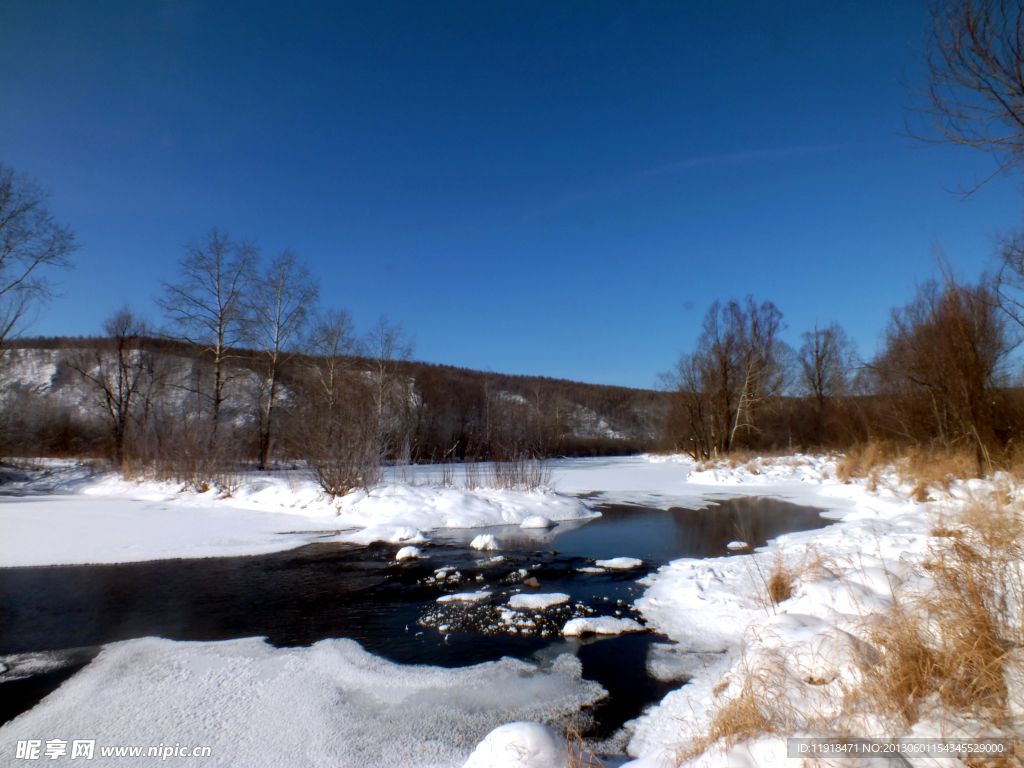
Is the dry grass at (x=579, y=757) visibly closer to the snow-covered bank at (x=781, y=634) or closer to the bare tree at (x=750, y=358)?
the snow-covered bank at (x=781, y=634)

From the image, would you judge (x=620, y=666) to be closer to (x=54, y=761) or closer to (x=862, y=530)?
(x=54, y=761)

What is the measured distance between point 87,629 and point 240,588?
1.59m

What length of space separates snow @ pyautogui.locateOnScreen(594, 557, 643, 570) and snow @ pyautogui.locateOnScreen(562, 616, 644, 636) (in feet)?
7.05

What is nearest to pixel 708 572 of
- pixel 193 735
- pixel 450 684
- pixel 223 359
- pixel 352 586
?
pixel 450 684

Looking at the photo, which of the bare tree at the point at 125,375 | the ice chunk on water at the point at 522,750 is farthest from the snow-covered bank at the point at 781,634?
the bare tree at the point at 125,375

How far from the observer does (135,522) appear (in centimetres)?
1040

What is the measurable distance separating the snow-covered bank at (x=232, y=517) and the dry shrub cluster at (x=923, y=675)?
23.1 ft

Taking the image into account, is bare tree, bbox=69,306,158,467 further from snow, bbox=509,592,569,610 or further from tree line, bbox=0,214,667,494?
snow, bbox=509,592,569,610

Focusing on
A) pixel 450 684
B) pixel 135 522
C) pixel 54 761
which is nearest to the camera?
pixel 54 761

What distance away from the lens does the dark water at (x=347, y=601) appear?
171 inches

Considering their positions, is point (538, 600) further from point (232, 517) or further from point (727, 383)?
point (727, 383)

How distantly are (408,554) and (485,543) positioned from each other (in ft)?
4.32

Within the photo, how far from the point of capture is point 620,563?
7.33 metres

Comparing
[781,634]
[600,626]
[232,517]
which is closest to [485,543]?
[600,626]
